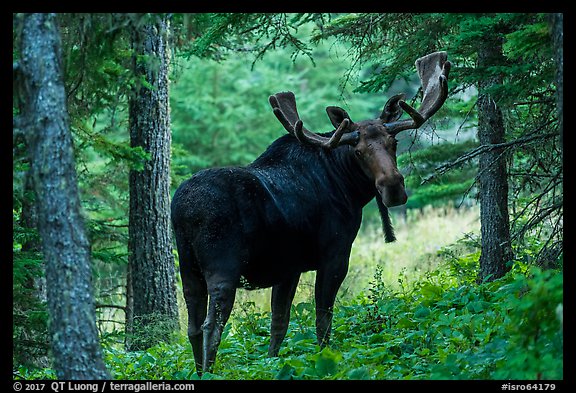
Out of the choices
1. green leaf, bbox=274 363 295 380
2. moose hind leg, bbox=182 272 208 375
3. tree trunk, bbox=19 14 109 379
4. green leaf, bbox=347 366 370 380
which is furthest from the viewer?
moose hind leg, bbox=182 272 208 375

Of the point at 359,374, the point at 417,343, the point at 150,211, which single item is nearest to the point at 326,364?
the point at 359,374

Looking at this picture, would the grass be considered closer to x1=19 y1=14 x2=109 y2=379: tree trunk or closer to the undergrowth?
the undergrowth

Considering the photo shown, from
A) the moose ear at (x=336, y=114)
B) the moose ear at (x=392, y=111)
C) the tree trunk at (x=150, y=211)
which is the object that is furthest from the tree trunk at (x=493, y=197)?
the tree trunk at (x=150, y=211)

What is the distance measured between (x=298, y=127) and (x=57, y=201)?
3.23m

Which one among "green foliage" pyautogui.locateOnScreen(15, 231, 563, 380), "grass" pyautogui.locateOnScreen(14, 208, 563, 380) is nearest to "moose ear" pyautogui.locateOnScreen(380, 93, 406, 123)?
"grass" pyautogui.locateOnScreen(14, 208, 563, 380)

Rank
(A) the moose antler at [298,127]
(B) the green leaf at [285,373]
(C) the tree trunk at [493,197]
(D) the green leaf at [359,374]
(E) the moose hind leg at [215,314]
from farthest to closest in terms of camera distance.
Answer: (C) the tree trunk at [493,197] → (A) the moose antler at [298,127] → (E) the moose hind leg at [215,314] → (B) the green leaf at [285,373] → (D) the green leaf at [359,374]

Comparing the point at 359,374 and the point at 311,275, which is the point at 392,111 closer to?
the point at 359,374

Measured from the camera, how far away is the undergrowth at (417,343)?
19.6 ft

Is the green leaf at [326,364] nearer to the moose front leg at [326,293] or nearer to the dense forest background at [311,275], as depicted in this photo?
the dense forest background at [311,275]

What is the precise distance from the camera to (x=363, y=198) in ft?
29.6

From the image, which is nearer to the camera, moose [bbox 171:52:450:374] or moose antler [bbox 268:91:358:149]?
moose [bbox 171:52:450:374]

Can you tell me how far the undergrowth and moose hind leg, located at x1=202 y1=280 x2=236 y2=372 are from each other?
0.75 ft

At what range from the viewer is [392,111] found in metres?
9.09

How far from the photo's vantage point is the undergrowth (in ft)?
19.6
